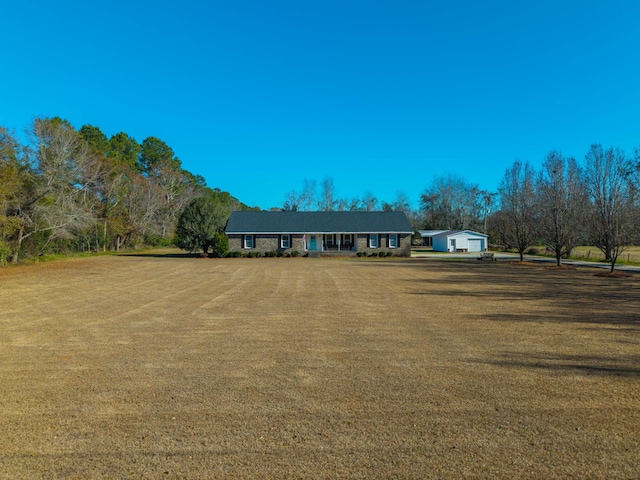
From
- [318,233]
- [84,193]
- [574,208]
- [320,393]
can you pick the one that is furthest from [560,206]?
[84,193]

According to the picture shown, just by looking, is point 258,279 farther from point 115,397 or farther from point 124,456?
point 124,456

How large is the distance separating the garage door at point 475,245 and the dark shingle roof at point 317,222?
44.4ft

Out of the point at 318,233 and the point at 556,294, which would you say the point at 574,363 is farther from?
the point at 318,233

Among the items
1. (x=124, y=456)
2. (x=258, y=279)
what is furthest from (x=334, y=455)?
(x=258, y=279)

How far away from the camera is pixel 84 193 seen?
134ft

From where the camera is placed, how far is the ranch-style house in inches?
1539

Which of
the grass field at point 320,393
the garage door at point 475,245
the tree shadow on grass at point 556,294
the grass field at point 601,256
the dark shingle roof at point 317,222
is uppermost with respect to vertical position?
the dark shingle roof at point 317,222

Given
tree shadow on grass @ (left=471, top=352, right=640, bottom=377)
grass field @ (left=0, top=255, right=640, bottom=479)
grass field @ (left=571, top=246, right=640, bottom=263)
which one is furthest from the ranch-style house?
tree shadow on grass @ (left=471, top=352, right=640, bottom=377)

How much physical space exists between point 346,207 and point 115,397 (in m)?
72.8

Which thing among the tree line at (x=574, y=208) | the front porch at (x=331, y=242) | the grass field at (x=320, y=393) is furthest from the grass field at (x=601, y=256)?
the grass field at (x=320, y=393)

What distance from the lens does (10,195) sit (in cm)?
2431

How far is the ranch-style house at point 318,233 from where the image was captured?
128 feet

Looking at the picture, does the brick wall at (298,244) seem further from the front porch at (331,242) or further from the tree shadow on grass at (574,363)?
the tree shadow on grass at (574,363)

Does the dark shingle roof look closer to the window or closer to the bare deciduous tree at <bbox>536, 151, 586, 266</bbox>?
the window
